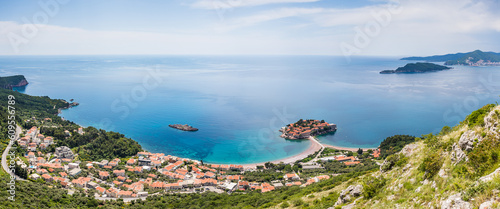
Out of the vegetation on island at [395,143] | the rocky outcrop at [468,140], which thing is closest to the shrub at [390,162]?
the rocky outcrop at [468,140]

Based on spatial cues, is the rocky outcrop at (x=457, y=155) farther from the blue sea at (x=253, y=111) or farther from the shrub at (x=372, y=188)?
the blue sea at (x=253, y=111)

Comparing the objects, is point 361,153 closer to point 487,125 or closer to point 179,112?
point 487,125

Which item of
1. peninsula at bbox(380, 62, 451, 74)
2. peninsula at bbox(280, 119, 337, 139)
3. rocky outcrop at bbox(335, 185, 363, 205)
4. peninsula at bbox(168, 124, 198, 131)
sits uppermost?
peninsula at bbox(380, 62, 451, 74)

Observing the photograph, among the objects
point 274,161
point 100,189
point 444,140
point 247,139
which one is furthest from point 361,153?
point 100,189

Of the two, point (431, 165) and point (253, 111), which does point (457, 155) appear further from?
point (253, 111)

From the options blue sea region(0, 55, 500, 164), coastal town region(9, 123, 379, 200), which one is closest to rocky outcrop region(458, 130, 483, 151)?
coastal town region(9, 123, 379, 200)

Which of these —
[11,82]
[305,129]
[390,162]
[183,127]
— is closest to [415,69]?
[305,129]

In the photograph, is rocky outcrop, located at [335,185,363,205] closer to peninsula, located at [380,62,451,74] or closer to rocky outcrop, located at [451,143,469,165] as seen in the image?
rocky outcrop, located at [451,143,469,165]
